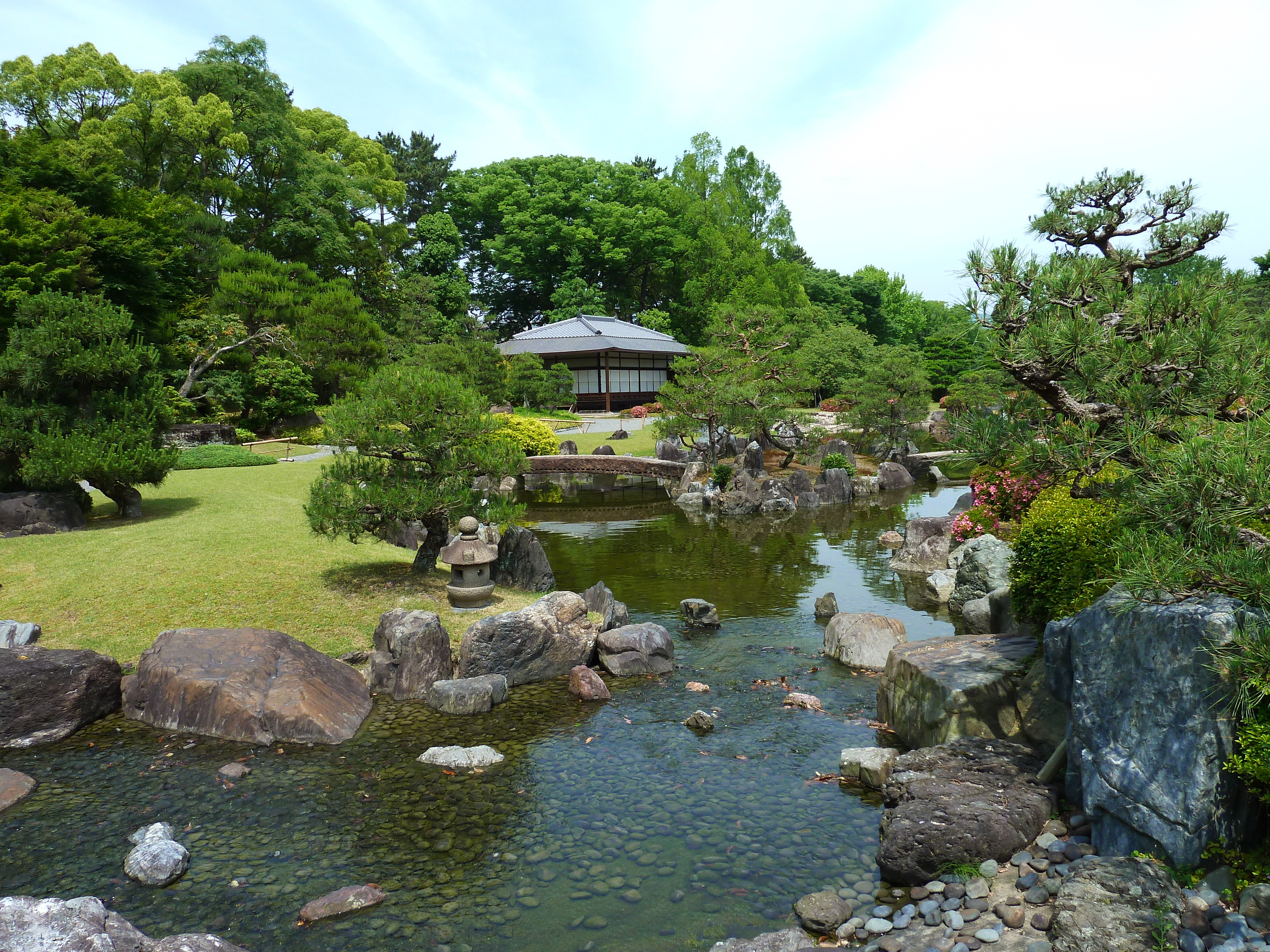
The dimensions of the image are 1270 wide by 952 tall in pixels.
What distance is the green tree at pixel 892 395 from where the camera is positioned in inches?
1123

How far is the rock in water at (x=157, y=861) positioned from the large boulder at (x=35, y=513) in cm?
953

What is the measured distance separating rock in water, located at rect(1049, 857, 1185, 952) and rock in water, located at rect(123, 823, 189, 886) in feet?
19.0

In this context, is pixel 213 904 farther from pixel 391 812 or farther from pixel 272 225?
pixel 272 225

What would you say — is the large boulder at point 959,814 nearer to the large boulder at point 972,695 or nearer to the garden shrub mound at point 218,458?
the large boulder at point 972,695

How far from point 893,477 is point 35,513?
75.7ft

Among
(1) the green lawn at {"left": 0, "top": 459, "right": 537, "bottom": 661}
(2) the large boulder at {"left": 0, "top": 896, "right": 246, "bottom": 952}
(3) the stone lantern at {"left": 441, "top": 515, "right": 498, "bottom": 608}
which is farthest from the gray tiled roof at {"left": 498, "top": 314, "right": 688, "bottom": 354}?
(2) the large boulder at {"left": 0, "top": 896, "right": 246, "bottom": 952}

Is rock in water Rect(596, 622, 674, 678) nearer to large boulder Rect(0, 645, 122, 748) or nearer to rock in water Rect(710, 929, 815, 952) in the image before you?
rock in water Rect(710, 929, 815, 952)

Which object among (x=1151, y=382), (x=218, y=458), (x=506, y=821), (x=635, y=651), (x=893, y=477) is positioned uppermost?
(x=1151, y=382)

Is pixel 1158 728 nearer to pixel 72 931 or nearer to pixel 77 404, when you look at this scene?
pixel 72 931

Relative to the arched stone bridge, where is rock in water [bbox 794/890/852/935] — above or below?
below

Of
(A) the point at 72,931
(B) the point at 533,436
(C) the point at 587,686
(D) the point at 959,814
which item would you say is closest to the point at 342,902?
(A) the point at 72,931

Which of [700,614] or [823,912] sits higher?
[700,614]

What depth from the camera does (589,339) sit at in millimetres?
41188

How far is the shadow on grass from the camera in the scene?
13.8 m
